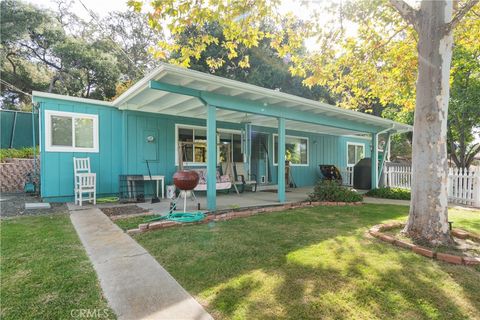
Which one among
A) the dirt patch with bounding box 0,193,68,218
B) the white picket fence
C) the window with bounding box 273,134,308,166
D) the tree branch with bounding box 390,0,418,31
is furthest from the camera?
the window with bounding box 273,134,308,166

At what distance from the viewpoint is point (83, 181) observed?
615 cm

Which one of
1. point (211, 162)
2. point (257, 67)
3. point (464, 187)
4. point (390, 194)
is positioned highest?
point (257, 67)

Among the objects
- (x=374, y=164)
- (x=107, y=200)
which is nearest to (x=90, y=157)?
(x=107, y=200)

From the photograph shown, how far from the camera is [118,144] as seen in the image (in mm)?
7035

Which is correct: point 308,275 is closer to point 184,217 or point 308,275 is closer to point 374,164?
point 184,217

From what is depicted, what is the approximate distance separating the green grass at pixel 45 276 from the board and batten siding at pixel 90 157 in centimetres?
262

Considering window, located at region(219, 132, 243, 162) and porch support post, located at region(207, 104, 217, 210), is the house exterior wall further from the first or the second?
porch support post, located at region(207, 104, 217, 210)

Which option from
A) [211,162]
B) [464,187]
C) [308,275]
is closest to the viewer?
[308,275]

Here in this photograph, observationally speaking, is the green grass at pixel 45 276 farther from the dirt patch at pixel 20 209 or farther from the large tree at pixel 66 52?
the large tree at pixel 66 52

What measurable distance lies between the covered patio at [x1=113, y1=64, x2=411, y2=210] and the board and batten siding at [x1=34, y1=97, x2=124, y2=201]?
1.79ft

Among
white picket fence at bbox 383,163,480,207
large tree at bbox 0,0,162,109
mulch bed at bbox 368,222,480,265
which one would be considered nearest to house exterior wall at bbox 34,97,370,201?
mulch bed at bbox 368,222,480,265

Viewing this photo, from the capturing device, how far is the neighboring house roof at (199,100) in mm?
4543

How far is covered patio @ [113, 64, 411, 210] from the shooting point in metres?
4.72

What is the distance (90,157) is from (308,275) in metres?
6.21
